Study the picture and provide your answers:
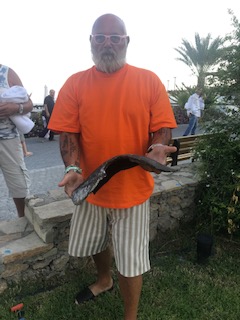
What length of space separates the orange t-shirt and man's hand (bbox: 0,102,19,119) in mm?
899

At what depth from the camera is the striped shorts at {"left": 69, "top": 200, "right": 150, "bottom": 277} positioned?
1.93 m

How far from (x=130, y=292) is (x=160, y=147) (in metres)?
1.01

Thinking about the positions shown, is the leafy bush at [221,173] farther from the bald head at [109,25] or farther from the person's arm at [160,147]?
the bald head at [109,25]

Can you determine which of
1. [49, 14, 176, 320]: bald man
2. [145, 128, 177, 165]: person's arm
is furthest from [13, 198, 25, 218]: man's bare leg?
[145, 128, 177, 165]: person's arm

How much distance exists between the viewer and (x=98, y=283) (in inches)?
98.8

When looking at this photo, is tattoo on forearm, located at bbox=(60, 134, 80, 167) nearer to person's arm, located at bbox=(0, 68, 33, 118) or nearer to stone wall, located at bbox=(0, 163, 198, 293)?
stone wall, located at bbox=(0, 163, 198, 293)

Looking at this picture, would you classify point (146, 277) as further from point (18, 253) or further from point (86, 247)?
point (18, 253)

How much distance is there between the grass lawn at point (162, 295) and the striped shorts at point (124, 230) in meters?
0.61

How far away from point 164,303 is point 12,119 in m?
2.06

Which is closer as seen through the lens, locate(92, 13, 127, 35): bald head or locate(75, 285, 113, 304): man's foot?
locate(92, 13, 127, 35): bald head

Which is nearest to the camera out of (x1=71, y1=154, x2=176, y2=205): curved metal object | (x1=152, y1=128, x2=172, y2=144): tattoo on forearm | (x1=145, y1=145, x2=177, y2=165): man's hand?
(x1=71, y1=154, x2=176, y2=205): curved metal object

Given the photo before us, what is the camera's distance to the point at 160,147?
1750 mm

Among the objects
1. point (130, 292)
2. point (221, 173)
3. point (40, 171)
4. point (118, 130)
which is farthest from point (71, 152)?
point (40, 171)

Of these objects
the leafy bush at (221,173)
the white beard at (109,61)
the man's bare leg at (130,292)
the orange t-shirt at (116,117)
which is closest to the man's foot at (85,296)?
the man's bare leg at (130,292)
